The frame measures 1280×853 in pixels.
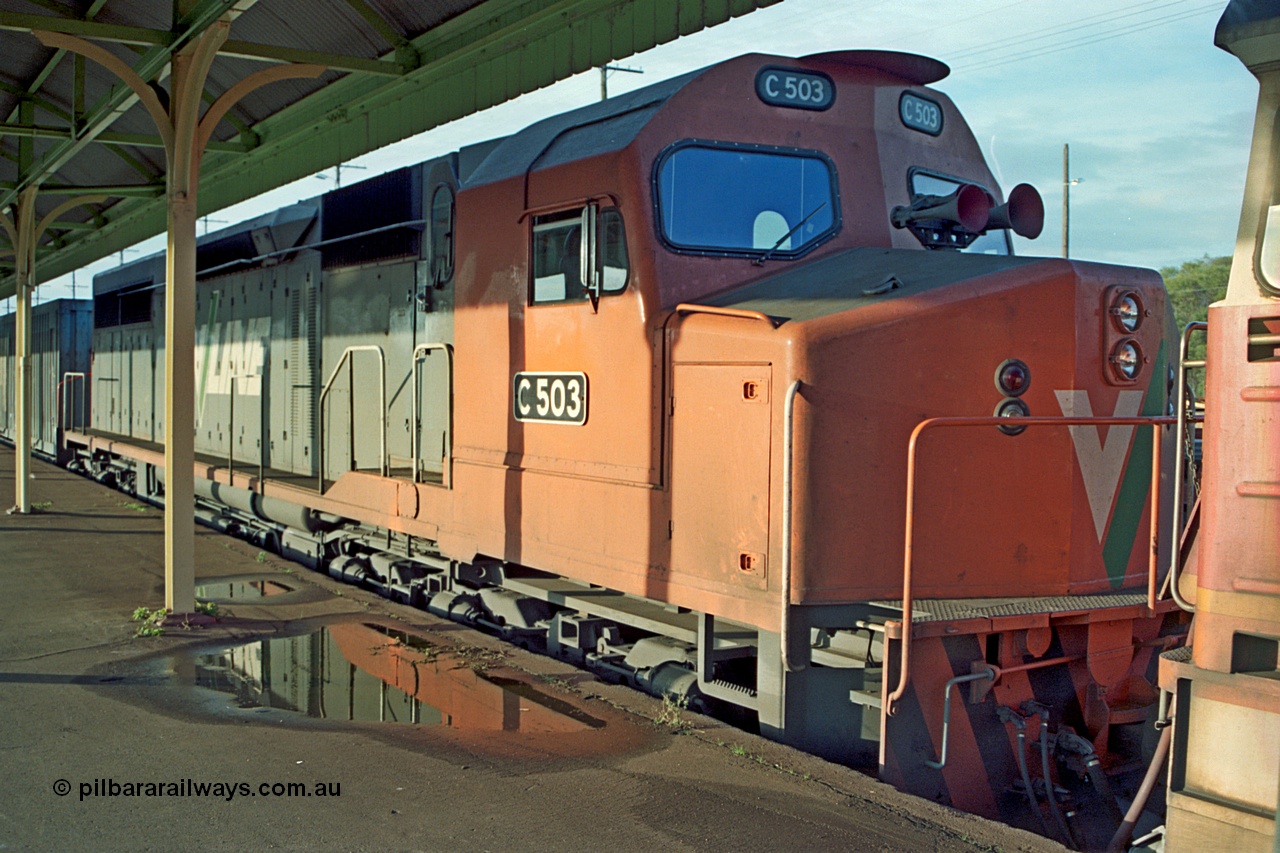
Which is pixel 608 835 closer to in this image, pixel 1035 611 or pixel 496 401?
pixel 1035 611

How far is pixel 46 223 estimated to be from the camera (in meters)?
12.9

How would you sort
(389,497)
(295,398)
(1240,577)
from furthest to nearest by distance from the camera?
(295,398) < (389,497) < (1240,577)

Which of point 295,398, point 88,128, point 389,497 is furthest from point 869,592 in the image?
point 88,128

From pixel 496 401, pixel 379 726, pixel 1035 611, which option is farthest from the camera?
pixel 496 401

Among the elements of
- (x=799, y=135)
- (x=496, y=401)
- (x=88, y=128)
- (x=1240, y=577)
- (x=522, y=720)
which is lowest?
(x=522, y=720)

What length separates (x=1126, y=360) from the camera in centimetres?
495

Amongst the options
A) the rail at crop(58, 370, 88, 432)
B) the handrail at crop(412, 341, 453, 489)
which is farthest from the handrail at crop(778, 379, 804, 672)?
the rail at crop(58, 370, 88, 432)

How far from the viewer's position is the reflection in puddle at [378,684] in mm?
5336

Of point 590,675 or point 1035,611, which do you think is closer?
point 1035,611

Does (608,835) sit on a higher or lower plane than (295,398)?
lower

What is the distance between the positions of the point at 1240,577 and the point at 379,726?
367cm

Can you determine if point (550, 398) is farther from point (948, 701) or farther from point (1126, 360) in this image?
point (1126, 360)

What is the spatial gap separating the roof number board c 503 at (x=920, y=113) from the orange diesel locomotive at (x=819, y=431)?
16 millimetres

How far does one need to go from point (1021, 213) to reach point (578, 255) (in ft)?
7.78
